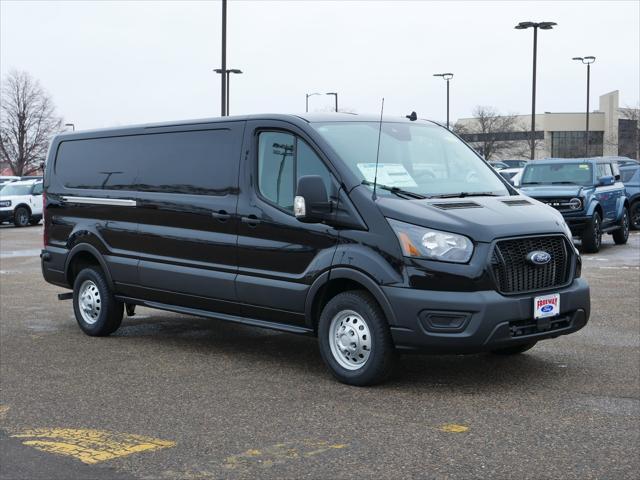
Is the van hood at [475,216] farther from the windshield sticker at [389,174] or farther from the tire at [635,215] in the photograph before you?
the tire at [635,215]

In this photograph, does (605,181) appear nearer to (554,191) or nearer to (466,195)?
(554,191)

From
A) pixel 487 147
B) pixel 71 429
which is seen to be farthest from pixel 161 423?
pixel 487 147

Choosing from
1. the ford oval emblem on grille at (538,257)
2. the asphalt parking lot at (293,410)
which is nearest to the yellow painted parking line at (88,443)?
the asphalt parking lot at (293,410)

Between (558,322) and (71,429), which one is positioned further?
(558,322)

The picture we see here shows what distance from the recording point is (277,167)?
7617 millimetres

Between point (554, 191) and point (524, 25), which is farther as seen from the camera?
point (524, 25)

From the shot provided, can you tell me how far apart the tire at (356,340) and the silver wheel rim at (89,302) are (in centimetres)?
314

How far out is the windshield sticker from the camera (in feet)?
23.4

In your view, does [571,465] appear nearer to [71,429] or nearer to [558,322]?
[558,322]

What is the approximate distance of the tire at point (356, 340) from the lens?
6762 millimetres

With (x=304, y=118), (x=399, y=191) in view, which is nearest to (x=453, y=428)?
(x=399, y=191)

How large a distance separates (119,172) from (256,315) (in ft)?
7.79

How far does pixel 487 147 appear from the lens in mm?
87375

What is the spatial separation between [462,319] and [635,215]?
19329mm
